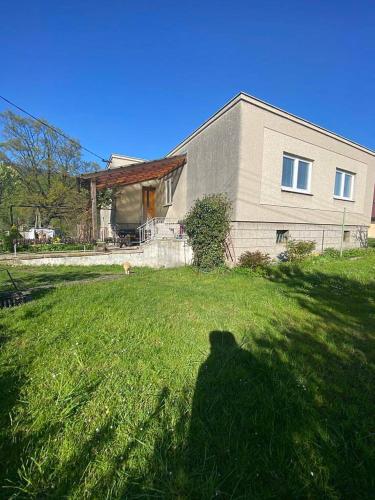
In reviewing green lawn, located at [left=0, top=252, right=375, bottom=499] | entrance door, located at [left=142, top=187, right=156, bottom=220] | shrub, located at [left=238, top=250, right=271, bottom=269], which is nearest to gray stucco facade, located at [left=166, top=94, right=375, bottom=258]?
shrub, located at [left=238, top=250, right=271, bottom=269]

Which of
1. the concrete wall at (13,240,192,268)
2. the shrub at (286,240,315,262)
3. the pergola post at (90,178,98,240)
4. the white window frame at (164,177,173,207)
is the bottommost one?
the concrete wall at (13,240,192,268)

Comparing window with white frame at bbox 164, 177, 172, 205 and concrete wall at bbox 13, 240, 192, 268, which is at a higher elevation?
window with white frame at bbox 164, 177, 172, 205

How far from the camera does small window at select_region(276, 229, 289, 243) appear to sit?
397 inches

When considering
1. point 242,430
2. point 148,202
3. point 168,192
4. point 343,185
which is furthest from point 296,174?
point 242,430

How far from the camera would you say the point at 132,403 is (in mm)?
2152

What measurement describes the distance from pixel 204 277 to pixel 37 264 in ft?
23.8

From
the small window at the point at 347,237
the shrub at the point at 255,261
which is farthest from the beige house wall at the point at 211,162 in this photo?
Result: the small window at the point at 347,237

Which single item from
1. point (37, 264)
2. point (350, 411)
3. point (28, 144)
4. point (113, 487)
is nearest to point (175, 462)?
point (113, 487)

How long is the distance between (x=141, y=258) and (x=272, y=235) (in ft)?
19.3

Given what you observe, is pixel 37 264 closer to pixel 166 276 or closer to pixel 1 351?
pixel 166 276

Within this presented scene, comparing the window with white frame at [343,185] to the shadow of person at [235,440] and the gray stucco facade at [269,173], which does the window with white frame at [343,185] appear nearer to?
the gray stucco facade at [269,173]

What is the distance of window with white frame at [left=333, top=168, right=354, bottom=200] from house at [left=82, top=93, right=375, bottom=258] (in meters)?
0.05

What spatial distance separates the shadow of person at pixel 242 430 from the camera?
1.54 metres

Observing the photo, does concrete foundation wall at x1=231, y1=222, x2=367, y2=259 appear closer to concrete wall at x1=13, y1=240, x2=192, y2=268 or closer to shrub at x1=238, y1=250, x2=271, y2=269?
shrub at x1=238, y1=250, x2=271, y2=269
